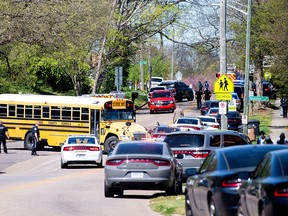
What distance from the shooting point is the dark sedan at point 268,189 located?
11.8 metres

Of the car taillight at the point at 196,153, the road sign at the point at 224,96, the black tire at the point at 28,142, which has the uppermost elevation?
the road sign at the point at 224,96

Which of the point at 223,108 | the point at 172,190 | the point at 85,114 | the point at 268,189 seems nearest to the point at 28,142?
the point at 85,114

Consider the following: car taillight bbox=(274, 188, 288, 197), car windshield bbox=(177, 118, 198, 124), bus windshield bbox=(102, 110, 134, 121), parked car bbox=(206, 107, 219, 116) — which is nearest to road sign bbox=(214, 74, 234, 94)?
bus windshield bbox=(102, 110, 134, 121)

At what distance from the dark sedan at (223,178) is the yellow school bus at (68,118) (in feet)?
92.2

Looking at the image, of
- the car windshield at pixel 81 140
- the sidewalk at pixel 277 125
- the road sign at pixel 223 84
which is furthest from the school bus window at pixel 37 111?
the road sign at pixel 223 84

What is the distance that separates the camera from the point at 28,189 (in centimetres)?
2694

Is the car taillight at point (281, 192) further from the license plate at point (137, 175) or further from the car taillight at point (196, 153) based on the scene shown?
the car taillight at point (196, 153)

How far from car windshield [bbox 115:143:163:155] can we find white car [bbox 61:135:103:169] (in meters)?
12.9

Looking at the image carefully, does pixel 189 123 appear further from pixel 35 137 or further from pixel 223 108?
pixel 223 108

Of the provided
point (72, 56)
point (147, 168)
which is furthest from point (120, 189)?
point (72, 56)

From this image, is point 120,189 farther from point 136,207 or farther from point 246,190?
point 246,190

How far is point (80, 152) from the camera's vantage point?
3672 centimetres

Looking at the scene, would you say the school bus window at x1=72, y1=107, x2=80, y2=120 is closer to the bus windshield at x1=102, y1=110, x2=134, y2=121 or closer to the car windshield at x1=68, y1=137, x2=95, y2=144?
the bus windshield at x1=102, y1=110, x2=134, y2=121

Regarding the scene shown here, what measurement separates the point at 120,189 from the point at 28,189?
4325 millimetres
